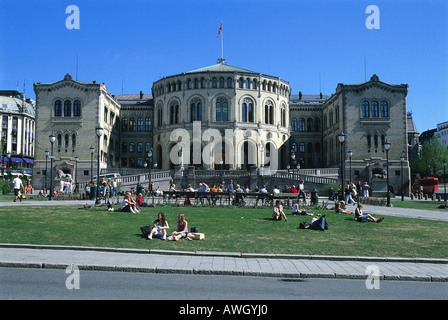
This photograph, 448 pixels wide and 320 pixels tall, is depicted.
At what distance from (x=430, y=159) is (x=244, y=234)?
89108 mm

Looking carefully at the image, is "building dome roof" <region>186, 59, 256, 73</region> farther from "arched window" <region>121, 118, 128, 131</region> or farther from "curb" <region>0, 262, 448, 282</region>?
"curb" <region>0, 262, 448, 282</region>

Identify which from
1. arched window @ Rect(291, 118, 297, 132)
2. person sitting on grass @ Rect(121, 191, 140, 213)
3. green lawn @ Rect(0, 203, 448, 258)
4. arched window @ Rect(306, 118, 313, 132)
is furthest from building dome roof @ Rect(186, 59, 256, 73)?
green lawn @ Rect(0, 203, 448, 258)

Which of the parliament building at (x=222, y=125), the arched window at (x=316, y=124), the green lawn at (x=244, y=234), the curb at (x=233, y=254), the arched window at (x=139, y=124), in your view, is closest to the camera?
the curb at (x=233, y=254)

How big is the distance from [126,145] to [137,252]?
64.9 meters

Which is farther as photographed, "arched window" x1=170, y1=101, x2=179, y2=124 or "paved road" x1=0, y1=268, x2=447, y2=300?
"arched window" x1=170, y1=101, x2=179, y2=124

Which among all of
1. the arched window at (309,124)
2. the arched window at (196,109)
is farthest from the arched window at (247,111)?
the arched window at (309,124)

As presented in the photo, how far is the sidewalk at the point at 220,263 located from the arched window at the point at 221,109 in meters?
54.6

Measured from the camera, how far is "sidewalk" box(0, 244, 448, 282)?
925cm

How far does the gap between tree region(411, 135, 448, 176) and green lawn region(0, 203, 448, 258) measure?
3179 inches

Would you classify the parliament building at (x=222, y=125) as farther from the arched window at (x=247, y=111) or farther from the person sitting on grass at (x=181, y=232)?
the person sitting on grass at (x=181, y=232)

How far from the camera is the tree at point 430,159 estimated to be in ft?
298
